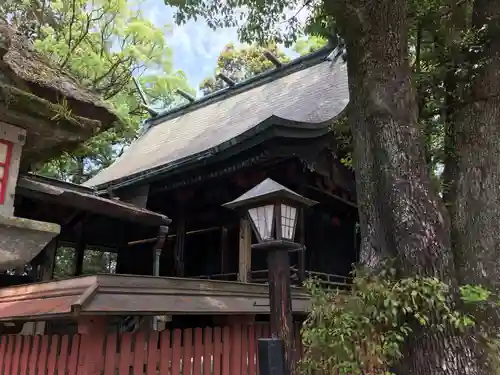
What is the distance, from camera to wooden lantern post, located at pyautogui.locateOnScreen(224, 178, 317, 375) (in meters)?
3.35

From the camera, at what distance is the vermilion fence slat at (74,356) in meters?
3.54

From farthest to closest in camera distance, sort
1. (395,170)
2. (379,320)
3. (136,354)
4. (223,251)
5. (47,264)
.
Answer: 1. (223,251)
2. (47,264)
3. (136,354)
4. (395,170)
5. (379,320)

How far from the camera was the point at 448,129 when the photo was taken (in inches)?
168

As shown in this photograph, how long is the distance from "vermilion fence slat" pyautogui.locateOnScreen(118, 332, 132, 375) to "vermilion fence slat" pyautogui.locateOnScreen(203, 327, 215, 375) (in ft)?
2.61

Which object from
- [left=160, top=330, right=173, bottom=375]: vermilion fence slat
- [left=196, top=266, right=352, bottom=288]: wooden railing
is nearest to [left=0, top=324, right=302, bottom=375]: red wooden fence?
[left=160, top=330, right=173, bottom=375]: vermilion fence slat

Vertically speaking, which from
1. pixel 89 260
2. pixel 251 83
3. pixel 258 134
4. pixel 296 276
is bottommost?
pixel 296 276

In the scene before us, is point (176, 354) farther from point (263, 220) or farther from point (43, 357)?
point (263, 220)

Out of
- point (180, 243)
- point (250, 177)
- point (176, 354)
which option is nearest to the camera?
point (176, 354)

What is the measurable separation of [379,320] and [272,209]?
1151mm

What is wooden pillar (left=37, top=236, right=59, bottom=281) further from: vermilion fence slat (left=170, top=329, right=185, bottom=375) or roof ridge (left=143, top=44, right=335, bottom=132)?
roof ridge (left=143, top=44, right=335, bottom=132)

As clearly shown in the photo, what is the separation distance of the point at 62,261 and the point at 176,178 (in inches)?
537

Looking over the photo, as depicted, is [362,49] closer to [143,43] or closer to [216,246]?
[216,246]

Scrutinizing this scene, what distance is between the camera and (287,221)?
3521 millimetres

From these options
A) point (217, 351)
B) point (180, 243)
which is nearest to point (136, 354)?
point (217, 351)
